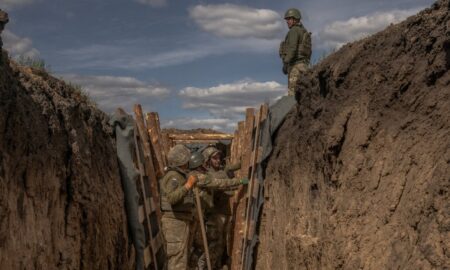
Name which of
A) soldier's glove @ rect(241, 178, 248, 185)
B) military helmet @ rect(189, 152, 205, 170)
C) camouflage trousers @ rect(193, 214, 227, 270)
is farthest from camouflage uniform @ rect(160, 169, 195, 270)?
camouflage trousers @ rect(193, 214, 227, 270)

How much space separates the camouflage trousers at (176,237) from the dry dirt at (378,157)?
1857 mm

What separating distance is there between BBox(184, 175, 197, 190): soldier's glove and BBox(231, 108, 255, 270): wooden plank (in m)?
1.04

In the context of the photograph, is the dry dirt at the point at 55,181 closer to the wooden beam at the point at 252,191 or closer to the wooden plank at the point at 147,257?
the wooden plank at the point at 147,257

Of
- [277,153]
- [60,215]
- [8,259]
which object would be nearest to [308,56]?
[277,153]

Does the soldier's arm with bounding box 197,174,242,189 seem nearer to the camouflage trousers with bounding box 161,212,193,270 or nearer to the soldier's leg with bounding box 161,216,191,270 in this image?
the camouflage trousers with bounding box 161,212,193,270

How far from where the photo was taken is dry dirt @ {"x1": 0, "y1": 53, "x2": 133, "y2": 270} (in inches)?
160

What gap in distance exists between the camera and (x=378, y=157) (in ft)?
16.8

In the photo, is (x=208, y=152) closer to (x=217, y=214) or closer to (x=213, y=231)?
(x=217, y=214)

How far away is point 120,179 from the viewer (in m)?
7.36

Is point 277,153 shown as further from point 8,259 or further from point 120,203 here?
point 8,259

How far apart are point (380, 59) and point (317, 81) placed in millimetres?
2022

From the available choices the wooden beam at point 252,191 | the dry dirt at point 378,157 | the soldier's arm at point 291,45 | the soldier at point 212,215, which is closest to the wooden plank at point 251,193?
the wooden beam at point 252,191

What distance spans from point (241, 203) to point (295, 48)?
3.00 m

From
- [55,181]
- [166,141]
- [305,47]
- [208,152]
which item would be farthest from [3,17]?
[166,141]
